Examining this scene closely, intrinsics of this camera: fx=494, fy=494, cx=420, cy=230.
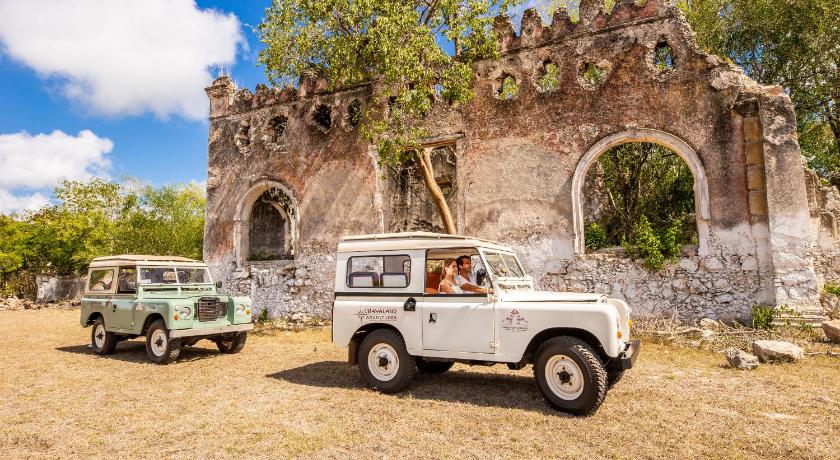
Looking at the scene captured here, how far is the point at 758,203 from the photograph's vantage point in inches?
389

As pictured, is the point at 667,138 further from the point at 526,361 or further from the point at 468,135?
the point at 526,361

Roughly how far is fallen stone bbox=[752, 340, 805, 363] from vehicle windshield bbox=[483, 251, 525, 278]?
4124mm

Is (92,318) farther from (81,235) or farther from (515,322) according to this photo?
(81,235)

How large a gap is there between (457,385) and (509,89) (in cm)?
898

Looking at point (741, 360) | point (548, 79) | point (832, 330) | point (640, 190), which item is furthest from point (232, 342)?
point (640, 190)

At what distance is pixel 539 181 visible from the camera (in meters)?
11.8

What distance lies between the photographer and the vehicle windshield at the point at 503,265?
631 centimetres

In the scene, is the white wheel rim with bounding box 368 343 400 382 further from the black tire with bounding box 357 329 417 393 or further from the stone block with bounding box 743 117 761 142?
the stone block with bounding box 743 117 761 142

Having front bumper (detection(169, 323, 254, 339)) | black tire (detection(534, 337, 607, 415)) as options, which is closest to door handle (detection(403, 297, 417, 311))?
black tire (detection(534, 337, 607, 415))

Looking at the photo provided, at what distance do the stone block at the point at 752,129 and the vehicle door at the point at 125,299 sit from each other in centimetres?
1262

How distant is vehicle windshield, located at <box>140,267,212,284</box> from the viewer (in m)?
9.83

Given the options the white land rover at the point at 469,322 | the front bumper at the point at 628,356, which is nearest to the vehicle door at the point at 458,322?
the white land rover at the point at 469,322

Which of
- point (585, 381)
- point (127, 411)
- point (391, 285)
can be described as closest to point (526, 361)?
point (585, 381)

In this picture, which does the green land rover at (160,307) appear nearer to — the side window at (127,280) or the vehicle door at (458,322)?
the side window at (127,280)
